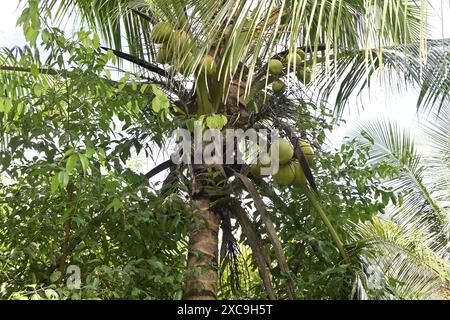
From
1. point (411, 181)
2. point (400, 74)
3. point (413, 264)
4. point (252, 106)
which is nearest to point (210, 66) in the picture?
point (252, 106)

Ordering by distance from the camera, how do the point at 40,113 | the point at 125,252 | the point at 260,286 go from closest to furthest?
the point at 40,113 → the point at 125,252 → the point at 260,286

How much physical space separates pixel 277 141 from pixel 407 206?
5237 mm

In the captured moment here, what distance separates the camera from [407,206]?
316 inches

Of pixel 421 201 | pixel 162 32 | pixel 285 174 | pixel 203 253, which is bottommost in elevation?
pixel 203 253

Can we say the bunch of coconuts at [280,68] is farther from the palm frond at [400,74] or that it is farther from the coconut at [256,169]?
the coconut at [256,169]

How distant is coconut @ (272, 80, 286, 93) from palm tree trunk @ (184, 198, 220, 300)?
1.88ft

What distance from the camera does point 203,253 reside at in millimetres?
3092

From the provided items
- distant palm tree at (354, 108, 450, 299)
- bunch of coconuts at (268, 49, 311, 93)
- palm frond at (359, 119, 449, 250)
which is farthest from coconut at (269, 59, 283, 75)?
palm frond at (359, 119, 449, 250)

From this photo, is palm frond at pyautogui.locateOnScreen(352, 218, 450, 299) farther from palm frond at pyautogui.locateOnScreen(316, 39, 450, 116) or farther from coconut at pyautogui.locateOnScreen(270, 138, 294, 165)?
coconut at pyautogui.locateOnScreen(270, 138, 294, 165)

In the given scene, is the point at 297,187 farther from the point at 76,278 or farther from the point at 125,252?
the point at 76,278

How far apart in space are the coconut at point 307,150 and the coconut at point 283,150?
0.18 meters

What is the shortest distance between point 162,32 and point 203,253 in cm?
91

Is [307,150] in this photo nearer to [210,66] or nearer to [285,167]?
[285,167]

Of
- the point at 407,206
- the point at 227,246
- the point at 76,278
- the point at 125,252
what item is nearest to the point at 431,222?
the point at 407,206
